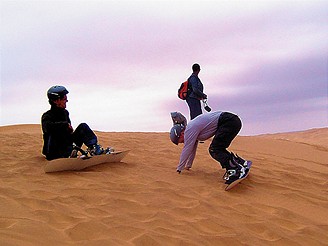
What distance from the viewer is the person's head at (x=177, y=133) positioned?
6.09 metres

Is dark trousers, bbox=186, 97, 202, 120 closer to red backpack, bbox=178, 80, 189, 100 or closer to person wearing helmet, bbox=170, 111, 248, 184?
red backpack, bbox=178, 80, 189, 100

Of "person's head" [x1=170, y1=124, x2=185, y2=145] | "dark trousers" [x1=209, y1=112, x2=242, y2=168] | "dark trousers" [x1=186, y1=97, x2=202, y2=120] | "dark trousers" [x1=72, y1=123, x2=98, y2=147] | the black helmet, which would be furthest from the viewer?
"dark trousers" [x1=186, y1=97, x2=202, y2=120]

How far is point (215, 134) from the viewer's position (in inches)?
232

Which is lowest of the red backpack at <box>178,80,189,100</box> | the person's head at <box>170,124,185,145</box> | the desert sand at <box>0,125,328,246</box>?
the desert sand at <box>0,125,328,246</box>

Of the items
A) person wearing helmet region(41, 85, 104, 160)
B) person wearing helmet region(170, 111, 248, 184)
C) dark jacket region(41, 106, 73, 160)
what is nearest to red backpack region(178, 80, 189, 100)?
person wearing helmet region(170, 111, 248, 184)

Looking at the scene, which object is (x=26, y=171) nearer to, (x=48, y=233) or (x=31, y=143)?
(x=48, y=233)

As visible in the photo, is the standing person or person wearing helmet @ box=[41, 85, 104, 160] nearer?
person wearing helmet @ box=[41, 85, 104, 160]

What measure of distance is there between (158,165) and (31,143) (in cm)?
349

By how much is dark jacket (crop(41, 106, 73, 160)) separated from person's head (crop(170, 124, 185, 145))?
1.54m

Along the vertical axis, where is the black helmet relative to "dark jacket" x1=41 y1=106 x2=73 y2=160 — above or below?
above

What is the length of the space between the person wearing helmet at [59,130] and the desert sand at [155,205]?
389mm

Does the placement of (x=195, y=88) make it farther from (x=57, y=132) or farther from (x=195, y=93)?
(x=57, y=132)

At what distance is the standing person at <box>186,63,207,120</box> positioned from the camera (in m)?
9.16

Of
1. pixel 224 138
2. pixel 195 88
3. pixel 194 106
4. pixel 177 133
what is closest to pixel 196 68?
pixel 195 88
